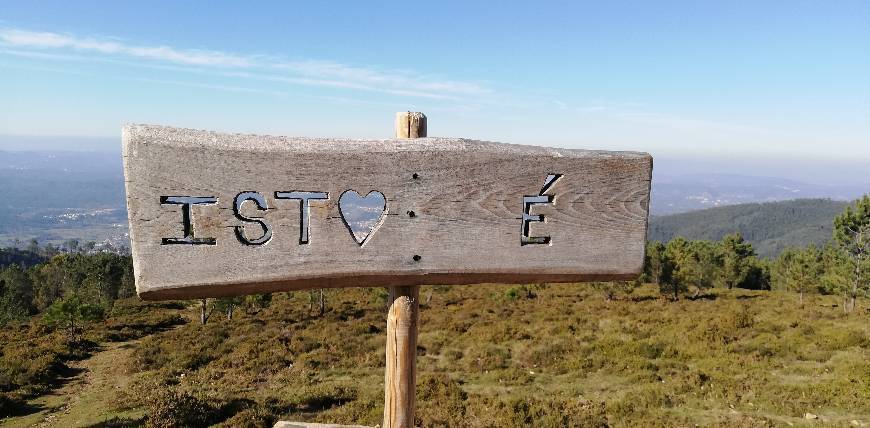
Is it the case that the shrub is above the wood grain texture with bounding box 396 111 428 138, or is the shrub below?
below

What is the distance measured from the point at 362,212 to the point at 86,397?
16.0 m

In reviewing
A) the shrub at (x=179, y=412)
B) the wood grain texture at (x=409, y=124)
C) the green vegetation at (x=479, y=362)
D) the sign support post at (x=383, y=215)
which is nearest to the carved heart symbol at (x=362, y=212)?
the sign support post at (x=383, y=215)

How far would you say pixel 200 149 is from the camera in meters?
2.02

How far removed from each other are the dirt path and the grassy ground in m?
0.07

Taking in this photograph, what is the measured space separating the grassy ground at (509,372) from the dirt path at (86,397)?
0.07 meters

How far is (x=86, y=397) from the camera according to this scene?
13.7 m

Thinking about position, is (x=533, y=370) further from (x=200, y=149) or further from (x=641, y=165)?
(x=200, y=149)

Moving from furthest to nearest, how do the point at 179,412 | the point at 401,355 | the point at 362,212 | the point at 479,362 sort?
the point at 479,362 < the point at 179,412 < the point at 401,355 < the point at 362,212

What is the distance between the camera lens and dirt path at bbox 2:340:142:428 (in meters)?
11.5

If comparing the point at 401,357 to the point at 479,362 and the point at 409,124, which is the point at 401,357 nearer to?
the point at 409,124

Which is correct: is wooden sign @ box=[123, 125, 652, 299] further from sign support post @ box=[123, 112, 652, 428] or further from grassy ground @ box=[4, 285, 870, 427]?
grassy ground @ box=[4, 285, 870, 427]

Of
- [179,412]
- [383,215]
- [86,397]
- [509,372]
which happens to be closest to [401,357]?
[383,215]

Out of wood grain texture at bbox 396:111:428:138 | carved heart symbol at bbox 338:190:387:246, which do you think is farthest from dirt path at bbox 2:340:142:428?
wood grain texture at bbox 396:111:428:138

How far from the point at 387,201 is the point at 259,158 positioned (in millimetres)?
590
